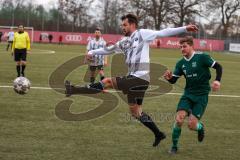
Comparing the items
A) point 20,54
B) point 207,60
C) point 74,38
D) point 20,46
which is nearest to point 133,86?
point 207,60

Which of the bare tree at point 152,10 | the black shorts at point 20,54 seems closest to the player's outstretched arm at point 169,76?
the black shorts at point 20,54

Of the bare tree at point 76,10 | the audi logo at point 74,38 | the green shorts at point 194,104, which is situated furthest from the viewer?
the bare tree at point 76,10

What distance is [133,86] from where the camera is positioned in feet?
25.1

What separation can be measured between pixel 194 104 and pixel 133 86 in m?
1.05

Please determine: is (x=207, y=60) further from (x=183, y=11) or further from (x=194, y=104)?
(x=183, y=11)

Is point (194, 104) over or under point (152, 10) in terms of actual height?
under

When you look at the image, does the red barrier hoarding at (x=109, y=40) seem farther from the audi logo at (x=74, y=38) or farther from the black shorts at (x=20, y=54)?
the black shorts at (x=20, y=54)

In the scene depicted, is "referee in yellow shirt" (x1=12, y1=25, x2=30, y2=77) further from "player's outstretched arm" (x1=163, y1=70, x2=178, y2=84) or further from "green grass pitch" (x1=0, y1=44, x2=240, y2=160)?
"player's outstretched arm" (x1=163, y1=70, x2=178, y2=84)

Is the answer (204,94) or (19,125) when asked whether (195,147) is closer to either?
(204,94)

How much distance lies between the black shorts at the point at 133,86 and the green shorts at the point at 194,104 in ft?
2.57

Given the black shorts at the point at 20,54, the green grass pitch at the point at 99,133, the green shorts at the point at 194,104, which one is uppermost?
the black shorts at the point at 20,54

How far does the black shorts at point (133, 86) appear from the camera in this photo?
7.69 meters

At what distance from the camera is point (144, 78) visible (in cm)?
772

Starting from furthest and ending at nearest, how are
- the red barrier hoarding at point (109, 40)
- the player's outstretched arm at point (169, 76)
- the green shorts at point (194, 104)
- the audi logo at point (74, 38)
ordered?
the audi logo at point (74, 38) → the red barrier hoarding at point (109, 40) → the player's outstretched arm at point (169, 76) → the green shorts at point (194, 104)
